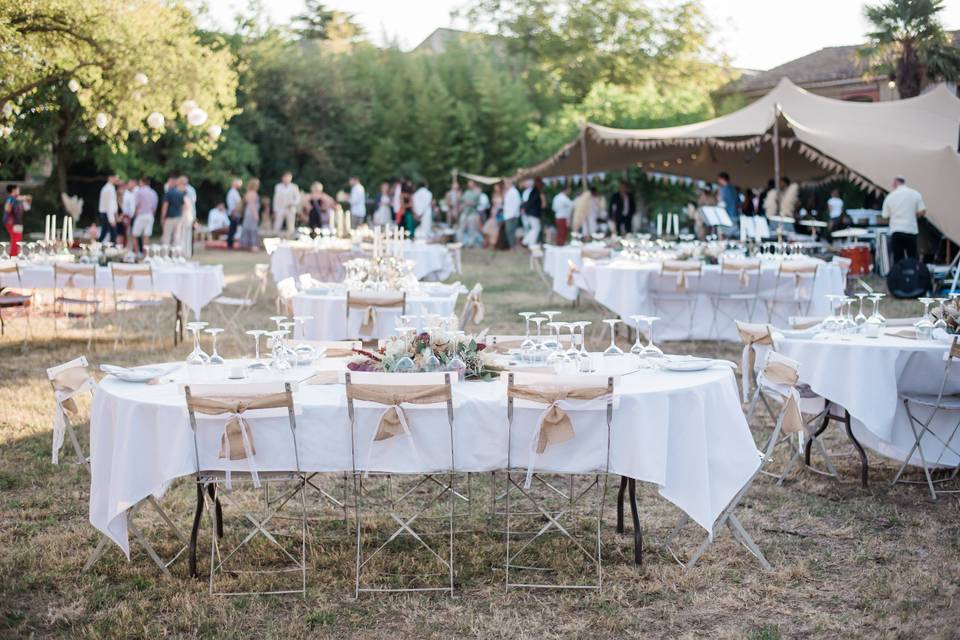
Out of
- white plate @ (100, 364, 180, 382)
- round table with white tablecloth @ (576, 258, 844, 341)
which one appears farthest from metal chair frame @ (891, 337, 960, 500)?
round table with white tablecloth @ (576, 258, 844, 341)

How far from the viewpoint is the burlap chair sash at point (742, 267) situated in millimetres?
11109

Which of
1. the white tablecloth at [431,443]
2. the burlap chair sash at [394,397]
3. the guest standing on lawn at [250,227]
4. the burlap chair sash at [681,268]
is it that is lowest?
the white tablecloth at [431,443]

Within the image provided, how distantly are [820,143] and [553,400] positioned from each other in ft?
41.5

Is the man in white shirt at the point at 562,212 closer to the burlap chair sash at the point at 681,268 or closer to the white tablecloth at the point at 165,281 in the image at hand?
the burlap chair sash at the point at 681,268

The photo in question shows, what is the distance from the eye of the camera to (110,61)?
580 inches

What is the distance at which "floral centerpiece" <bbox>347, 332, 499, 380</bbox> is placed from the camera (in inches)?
195

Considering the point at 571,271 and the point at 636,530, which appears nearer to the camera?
the point at 636,530

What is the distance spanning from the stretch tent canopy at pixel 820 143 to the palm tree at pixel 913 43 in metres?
5.91

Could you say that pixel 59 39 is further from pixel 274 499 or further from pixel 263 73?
pixel 263 73

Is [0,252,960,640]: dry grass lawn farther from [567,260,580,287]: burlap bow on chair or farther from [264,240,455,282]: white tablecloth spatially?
[264,240,455,282]: white tablecloth

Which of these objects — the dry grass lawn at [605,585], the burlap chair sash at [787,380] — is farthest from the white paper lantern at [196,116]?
the burlap chair sash at [787,380]

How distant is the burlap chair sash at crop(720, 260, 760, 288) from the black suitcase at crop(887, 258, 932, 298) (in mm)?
5121

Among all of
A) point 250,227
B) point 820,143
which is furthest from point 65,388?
point 250,227

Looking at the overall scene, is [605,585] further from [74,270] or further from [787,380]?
[74,270]
